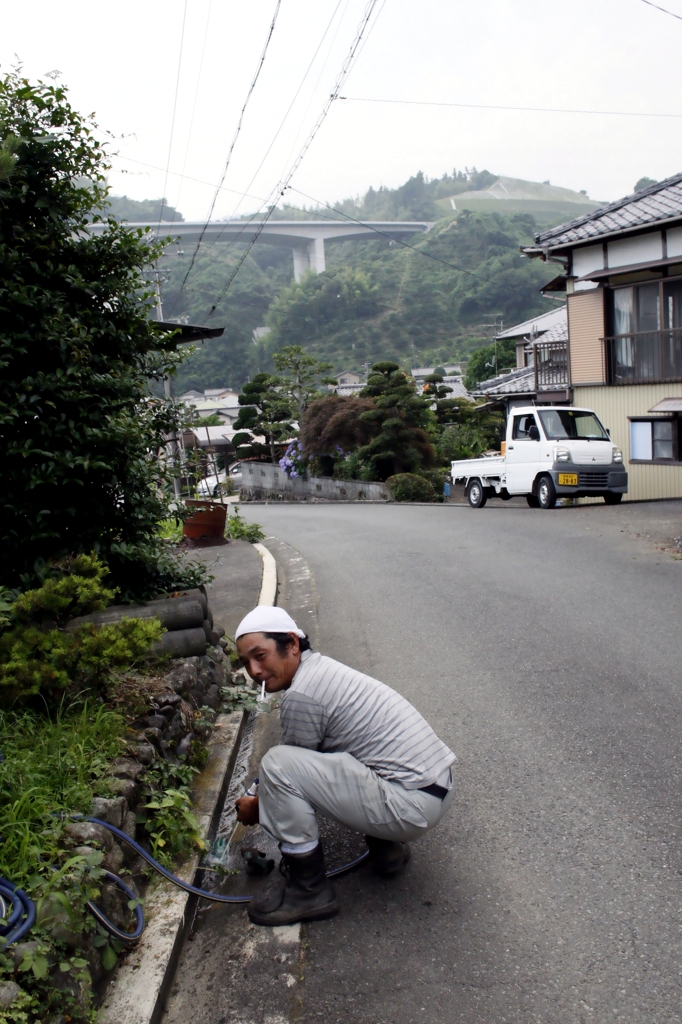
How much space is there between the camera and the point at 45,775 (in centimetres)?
340

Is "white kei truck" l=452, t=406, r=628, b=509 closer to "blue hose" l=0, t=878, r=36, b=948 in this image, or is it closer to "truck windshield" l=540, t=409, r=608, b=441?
"truck windshield" l=540, t=409, r=608, b=441

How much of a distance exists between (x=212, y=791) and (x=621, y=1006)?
7.83 ft

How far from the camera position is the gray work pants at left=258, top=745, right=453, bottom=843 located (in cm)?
325

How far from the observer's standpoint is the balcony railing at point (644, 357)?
2080 cm

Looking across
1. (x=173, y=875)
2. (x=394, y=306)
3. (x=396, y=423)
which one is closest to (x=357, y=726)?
(x=173, y=875)

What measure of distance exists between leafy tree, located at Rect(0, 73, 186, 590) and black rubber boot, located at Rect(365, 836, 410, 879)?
2969 millimetres

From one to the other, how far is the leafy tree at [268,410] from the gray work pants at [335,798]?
121ft

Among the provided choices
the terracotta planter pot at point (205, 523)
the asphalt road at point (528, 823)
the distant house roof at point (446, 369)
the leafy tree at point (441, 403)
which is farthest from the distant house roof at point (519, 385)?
the distant house roof at point (446, 369)

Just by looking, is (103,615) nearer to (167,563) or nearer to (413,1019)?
(167,563)

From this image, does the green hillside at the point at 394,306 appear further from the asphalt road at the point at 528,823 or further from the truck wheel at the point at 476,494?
the asphalt road at the point at 528,823

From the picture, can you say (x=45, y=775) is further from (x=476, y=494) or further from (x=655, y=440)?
(x=655, y=440)

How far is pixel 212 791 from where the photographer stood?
4332mm

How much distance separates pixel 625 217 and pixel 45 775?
70.0 feet

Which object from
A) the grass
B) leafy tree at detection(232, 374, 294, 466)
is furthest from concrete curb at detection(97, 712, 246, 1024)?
leafy tree at detection(232, 374, 294, 466)
